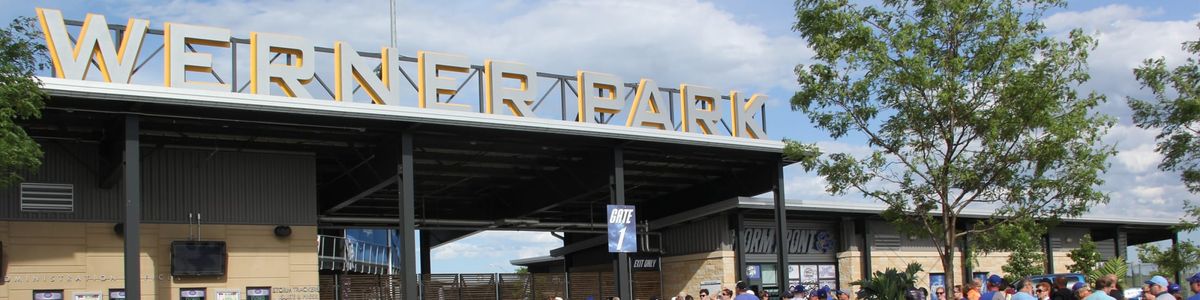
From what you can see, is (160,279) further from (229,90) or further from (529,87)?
(529,87)

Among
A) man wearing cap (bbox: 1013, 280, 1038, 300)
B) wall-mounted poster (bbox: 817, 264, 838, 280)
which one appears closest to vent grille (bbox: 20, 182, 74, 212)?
man wearing cap (bbox: 1013, 280, 1038, 300)

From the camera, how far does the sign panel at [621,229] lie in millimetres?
25250

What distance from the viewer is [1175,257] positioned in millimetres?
25641

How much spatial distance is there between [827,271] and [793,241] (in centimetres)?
172

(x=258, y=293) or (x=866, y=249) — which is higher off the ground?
(x=866, y=249)

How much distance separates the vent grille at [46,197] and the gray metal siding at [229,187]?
1.42m

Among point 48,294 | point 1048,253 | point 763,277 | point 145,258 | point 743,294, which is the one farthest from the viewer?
point 1048,253

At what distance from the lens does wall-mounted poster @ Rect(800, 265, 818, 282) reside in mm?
34312

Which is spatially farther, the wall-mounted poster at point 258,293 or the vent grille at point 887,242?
the vent grille at point 887,242

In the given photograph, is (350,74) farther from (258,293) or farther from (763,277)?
(763,277)

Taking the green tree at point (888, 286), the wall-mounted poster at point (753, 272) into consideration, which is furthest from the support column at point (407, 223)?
the wall-mounted poster at point (753, 272)

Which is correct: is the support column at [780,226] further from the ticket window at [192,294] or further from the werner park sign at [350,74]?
the ticket window at [192,294]

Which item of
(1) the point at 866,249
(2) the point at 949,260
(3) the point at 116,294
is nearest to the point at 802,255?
(1) the point at 866,249

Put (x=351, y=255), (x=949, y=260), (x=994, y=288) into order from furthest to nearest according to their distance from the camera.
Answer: (x=351, y=255), (x=949, y=260), (x=994, y=288)
